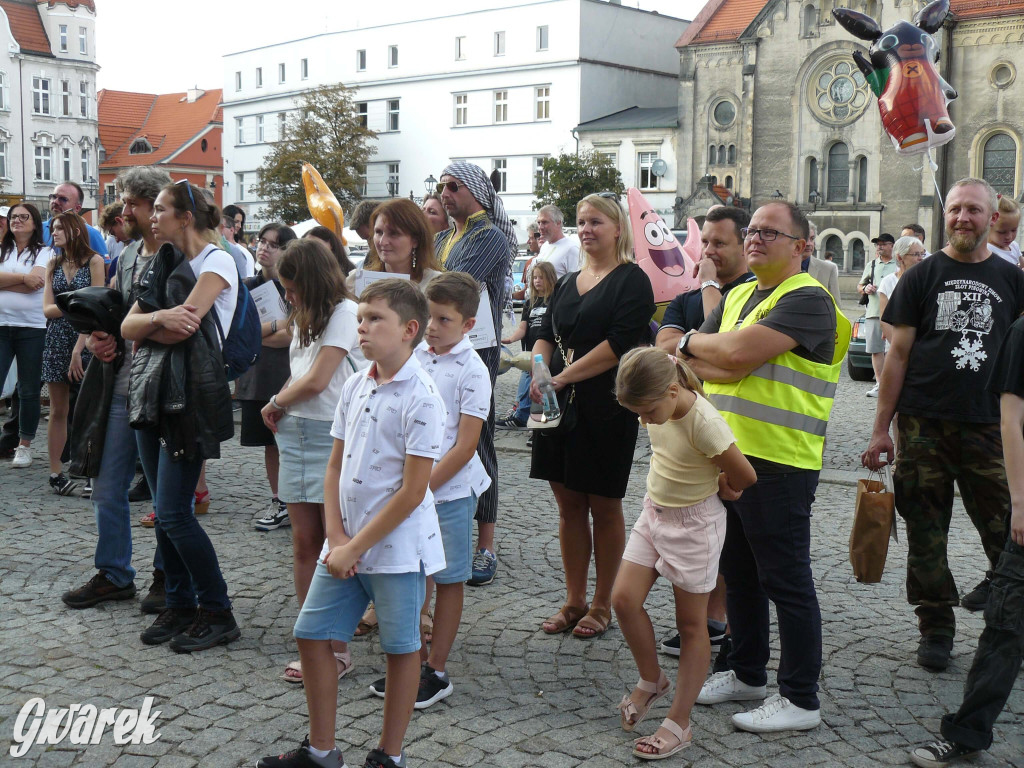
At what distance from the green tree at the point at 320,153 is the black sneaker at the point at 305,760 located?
54.9m

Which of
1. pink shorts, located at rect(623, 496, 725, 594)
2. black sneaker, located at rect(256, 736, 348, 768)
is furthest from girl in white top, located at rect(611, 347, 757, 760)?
black sneaker, located at rect(256, 736, 348, 768)

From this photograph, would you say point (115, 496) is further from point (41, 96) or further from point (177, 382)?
point (41, 96)

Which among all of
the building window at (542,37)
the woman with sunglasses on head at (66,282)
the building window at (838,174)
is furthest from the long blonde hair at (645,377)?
the building window at (542,37)

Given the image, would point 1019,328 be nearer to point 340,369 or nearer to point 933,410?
point 933,410

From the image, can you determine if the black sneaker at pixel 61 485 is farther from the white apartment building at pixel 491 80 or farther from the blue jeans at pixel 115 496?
the white apartment building at pixel 491 80

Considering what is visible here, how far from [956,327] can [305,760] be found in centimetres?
329

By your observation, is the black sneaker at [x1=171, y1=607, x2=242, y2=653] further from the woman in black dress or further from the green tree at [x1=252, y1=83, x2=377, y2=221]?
the green tree at [x1=252, y1=83, x2=377, y2=221]

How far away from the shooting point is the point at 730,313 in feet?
14.1

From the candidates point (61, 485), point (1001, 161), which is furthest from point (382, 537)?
point (1001, 161)

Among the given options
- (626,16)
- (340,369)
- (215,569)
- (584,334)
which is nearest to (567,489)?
(584,334)

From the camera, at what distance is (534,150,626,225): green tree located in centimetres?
5044

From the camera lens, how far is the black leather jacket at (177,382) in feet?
15.5

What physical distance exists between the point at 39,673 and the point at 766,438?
3169 millimetres

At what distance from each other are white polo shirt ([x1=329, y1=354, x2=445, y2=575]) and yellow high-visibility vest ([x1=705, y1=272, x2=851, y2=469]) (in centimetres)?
121
